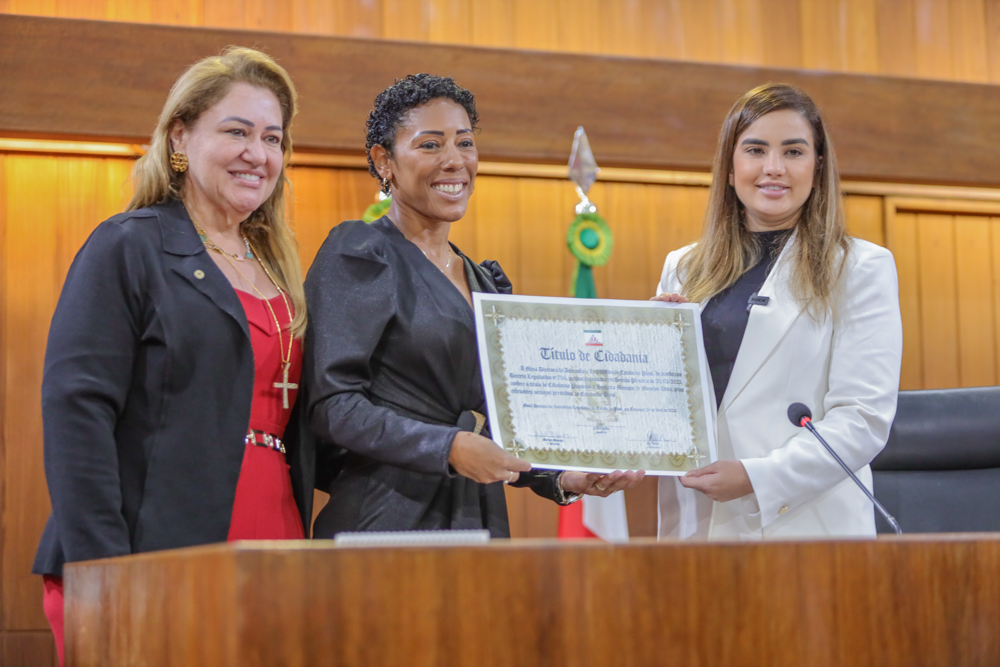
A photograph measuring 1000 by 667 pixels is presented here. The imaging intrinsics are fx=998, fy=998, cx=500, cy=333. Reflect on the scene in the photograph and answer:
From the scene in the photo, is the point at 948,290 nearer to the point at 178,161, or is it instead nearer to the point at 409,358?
the point at 409,358

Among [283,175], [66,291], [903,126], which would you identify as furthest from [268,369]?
[903,126]

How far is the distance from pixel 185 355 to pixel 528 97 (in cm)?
182

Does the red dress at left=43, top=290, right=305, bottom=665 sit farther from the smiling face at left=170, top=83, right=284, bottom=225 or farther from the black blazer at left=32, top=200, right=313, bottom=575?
the smiling face at left=170, top=83, right=284, bottom=225

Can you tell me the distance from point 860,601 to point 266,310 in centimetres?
113

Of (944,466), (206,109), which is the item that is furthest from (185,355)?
(944,466)

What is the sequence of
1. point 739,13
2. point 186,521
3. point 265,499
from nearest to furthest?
1. point 186,521
2. point 265,499
3. point 739,13

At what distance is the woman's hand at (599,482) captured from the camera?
1.62 m

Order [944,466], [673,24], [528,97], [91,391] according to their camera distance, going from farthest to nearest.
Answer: [673,24] → [528,97] → [944,466] → [91,391]

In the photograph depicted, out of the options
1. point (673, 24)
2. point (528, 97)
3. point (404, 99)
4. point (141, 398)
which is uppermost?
point (673, 24)

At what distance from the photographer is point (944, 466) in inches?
87.0

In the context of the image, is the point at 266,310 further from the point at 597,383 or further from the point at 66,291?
the point at 597,383

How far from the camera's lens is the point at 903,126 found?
133 inches

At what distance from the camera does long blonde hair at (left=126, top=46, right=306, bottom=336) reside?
5.82 feet

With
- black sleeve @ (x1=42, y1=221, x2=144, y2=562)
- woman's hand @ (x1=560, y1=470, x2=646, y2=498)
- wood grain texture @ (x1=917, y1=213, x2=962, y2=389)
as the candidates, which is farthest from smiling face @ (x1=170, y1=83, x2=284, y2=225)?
wood grain texture @ (x1=917, y1=213, x2=962, y2=389)
